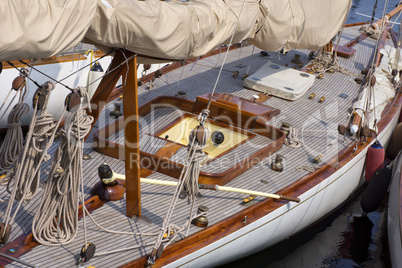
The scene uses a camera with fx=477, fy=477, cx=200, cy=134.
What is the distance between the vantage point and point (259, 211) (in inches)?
290

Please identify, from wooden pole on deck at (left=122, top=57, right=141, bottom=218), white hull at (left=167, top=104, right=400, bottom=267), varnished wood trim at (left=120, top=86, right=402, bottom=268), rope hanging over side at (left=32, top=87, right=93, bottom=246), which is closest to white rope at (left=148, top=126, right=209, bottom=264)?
varnished wood trim at (left=120, top=86, right=402, bottom=268)

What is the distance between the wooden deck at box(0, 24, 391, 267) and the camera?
619 centimetres

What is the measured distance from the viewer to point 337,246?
9.60 m

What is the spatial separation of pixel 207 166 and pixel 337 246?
3506 mm

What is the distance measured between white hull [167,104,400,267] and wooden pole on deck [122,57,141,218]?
105 centimetres

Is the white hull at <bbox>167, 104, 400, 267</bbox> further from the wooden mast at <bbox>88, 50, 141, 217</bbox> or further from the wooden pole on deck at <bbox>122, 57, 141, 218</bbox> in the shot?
the wooden mast at <bbox>88, 50, 141, 217</bbox>

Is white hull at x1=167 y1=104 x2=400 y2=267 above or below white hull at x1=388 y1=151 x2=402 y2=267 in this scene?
above

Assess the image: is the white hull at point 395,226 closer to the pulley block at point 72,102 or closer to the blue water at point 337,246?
the blue water at point 337,246

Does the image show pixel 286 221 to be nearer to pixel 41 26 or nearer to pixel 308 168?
pixel 308 168

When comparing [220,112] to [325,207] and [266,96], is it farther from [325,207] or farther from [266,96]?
[325,207]

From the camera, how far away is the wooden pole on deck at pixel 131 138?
6111 mm

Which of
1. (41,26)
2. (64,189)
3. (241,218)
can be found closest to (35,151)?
(64,189)

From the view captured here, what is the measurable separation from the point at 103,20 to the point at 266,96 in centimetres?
613

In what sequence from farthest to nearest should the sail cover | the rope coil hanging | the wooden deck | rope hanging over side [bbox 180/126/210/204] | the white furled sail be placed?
1. the rope coil hanging
2. the wooden deck
3. rope hanging over side [bbox 180/126/210/204]
4. the sail cover
5. the white furled sail
